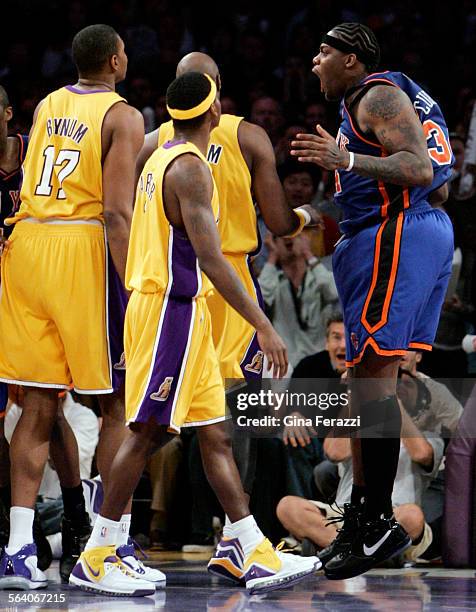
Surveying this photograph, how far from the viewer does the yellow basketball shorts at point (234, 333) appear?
547 cm

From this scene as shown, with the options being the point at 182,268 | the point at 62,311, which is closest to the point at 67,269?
the point at 62,311

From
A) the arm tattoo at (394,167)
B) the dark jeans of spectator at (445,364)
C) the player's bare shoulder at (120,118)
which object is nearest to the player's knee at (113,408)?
the player's bare shoulder at (120,118)

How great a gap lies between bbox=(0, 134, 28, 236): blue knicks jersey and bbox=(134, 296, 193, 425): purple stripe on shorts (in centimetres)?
122

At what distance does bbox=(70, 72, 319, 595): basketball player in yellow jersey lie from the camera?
4.57 m

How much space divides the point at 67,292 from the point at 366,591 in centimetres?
184

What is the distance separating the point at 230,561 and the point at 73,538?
818mm

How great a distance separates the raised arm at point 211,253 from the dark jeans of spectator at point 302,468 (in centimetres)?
246

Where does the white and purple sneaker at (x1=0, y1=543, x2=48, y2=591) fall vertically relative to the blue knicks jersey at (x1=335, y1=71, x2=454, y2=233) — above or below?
below

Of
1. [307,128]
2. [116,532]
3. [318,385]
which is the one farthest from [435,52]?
[116,532]

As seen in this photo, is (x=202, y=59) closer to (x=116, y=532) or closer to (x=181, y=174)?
(x=181, y=174)

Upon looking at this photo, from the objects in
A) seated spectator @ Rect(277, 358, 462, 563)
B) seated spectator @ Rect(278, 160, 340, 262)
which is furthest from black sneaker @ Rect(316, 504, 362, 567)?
seated spectator @ Rect(278, 160, 340, 262)

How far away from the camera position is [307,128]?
374 inches

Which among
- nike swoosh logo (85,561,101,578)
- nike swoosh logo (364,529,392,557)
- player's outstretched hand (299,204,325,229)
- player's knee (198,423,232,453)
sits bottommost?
nike swoosh logo (85,561,101,578)

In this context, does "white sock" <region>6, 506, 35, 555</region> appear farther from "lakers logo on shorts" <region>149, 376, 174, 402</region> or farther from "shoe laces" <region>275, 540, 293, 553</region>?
"shoe laces" <region>275, 540, 293, 553</region>
